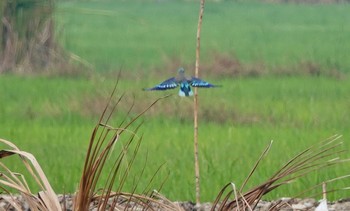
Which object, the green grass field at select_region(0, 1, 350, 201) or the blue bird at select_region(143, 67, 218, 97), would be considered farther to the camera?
the green grass field at select_region(0, 1, 350, 201)

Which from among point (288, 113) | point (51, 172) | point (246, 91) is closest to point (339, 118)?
point (288, 113)

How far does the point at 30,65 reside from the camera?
1694 cm

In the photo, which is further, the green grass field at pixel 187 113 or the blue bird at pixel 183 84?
the green grass field at pixel 187 113

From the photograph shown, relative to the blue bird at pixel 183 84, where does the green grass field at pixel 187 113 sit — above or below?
below

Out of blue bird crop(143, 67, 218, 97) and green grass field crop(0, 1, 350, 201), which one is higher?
blue bird crop(143, 67, 218, 97)

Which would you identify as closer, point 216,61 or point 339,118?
point 339,118

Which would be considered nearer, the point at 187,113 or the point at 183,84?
the point at 183,84

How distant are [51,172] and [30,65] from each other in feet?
28.4

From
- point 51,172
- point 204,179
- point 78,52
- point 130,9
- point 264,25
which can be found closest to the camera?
point 204,179

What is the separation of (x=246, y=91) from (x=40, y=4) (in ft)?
12.1

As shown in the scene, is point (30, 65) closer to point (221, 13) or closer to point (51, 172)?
point (51, 172)

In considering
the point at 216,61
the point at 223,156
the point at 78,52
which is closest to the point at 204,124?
the point at 223,156

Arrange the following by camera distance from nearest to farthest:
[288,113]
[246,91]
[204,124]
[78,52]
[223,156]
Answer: [223,156]
[204,124]
[288,113]
[246,91]
[78,52]

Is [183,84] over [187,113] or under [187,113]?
over
